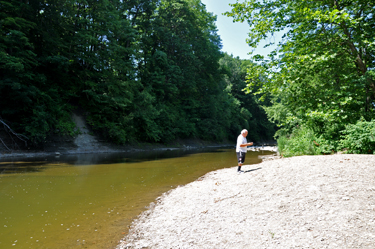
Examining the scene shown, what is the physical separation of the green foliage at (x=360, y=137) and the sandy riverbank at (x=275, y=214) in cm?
341

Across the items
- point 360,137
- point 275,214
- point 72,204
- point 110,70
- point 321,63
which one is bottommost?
point 72,204

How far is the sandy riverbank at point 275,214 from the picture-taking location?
3.81 metres

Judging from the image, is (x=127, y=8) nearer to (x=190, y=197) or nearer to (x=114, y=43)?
(x=114, y=43)

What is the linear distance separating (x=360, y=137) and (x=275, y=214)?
7984 mm

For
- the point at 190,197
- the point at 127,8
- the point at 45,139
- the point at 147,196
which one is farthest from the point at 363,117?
the point at 127,8

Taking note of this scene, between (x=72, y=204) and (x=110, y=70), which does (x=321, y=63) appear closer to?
(x=72, y=204)

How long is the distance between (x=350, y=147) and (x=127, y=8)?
107 feet

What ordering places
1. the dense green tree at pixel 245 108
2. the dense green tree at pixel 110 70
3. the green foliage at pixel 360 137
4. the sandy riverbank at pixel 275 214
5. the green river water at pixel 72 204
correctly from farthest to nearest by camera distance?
the dense green tree at pixel 245 108, the dense green tree at pixel 110 70, the green foliage at pixel 360 137, the green river water at pixel 72 204, the sandy riverbank at pixel 275 214

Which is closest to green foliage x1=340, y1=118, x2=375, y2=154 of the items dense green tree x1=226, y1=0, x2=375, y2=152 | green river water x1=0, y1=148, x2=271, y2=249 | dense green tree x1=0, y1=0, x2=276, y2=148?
dense green tree x1=226, y1=0, x2=375, y2=152

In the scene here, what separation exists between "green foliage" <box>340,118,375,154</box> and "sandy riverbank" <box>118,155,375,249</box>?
11.2 feet

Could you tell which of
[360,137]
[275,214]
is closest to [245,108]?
[360,137]

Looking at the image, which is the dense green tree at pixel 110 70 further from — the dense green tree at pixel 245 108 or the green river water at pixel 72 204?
the dense green tree at pixel 245 108

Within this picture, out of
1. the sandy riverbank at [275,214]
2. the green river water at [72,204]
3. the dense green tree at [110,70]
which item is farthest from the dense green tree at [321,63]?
the dense green tree at [110,70]

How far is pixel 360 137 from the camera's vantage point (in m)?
10.1
